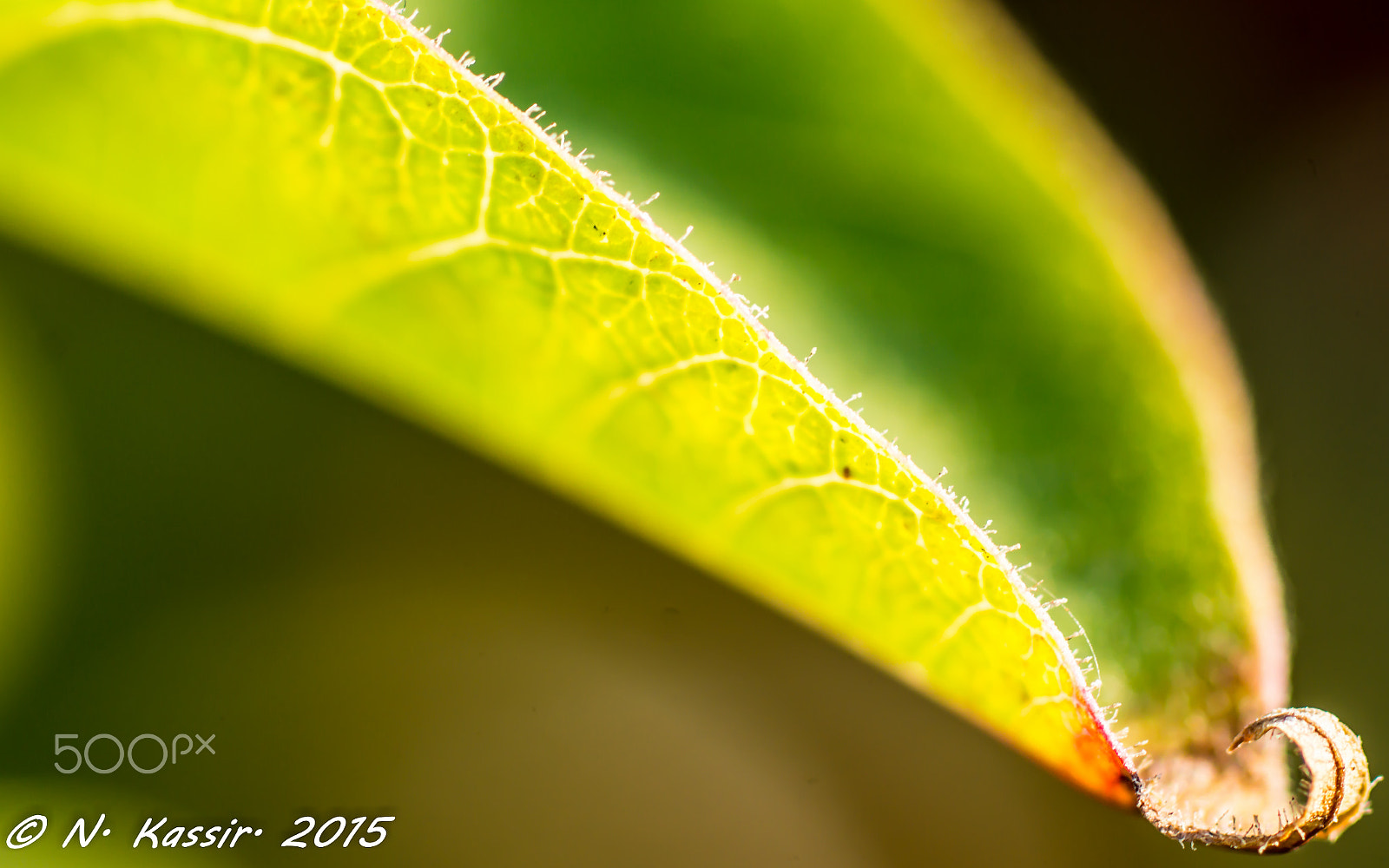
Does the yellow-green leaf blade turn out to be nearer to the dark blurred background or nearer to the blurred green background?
the blurred green background

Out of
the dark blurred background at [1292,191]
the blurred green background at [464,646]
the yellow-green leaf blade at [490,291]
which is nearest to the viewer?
the yellow-green leaf blade at [490,291]

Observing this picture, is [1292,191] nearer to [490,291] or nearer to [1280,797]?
[1280,797]

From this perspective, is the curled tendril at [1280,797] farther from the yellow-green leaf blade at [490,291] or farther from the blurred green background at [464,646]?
the blurred green background at [464,646]

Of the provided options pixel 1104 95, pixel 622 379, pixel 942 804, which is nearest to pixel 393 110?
pixel 622 379

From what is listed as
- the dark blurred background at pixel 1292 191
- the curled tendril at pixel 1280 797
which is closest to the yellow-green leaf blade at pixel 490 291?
the curled tendril at pixel 1280 797

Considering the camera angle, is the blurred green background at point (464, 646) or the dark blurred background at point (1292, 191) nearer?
the blurred green background at point (464, 646)

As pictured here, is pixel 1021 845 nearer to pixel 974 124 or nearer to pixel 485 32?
pixel 974 124
